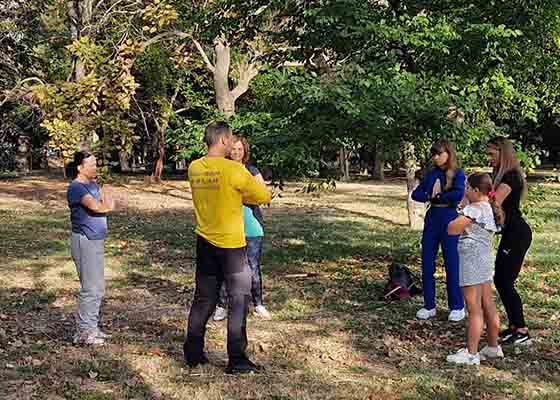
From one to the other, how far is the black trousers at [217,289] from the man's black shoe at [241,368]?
0.11 feet

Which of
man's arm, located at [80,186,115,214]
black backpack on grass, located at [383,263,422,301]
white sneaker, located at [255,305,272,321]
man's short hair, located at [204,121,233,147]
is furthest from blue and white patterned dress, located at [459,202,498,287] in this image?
man's arm, located at [80,186,115,214]

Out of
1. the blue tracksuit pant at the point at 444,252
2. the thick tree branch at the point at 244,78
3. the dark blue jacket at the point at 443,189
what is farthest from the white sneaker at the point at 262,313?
the thick tree branch at the point at 244,78

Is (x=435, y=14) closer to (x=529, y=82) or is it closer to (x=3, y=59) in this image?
(x=529, y=82)

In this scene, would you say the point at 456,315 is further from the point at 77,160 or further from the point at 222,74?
the point at 222,74

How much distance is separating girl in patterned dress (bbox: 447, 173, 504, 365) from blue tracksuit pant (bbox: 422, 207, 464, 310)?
4.98 feet

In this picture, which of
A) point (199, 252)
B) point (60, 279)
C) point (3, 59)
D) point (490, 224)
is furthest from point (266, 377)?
point (3, 59)

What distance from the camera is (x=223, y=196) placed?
5.51m

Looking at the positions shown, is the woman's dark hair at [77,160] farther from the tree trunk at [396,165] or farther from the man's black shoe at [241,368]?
the tree trunk at [396,165]

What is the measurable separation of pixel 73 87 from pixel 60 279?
225 inches

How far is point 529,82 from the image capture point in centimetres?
1189

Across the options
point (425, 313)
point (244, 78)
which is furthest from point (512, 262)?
point (244, 78)

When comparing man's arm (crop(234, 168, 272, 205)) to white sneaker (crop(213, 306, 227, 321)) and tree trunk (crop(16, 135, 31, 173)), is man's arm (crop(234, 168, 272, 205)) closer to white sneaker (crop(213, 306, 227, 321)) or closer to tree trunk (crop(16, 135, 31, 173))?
white sneaker (crop(213, 306, 227, 321))

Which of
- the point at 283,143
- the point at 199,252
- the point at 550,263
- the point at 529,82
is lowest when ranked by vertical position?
the point at 550,263

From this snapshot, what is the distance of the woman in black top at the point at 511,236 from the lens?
6555mm
